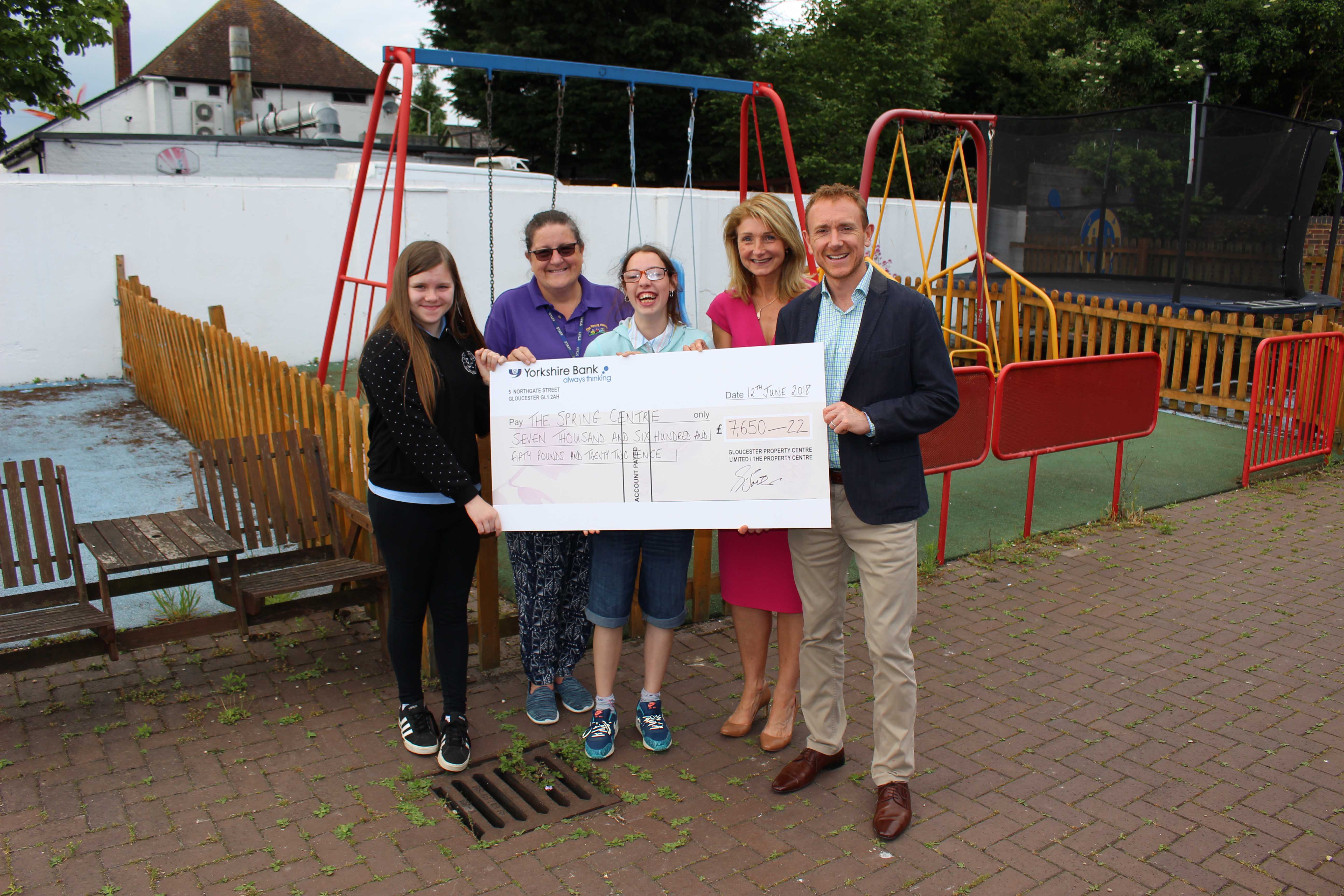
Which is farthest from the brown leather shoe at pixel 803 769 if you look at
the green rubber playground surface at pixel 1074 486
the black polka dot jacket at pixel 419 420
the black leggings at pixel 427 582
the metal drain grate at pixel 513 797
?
the green rubber playground surface at pixel 1074 486

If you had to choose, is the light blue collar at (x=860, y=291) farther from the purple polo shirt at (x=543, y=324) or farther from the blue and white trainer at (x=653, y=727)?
the blue and white trainer at (x=653, y=727)

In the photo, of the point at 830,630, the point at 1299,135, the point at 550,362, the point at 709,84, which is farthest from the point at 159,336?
the point at 1299,135

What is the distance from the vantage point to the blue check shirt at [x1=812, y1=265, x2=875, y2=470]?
3.23 meters

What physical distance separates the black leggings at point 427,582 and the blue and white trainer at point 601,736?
49cm

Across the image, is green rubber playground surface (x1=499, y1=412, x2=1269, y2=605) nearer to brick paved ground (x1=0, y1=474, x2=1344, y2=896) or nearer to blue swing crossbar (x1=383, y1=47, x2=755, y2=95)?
brick paved ground (x1=0, y1=474, x2=1344, y2=896)

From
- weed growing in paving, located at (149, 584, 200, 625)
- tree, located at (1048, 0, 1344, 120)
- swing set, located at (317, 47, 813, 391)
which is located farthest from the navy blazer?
tree, located at (1048, 0, 1344, 120)

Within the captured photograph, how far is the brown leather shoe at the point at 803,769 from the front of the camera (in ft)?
11.4

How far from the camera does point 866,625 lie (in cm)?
328

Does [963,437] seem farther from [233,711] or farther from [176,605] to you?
[176,605]

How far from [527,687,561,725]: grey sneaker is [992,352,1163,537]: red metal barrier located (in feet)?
10.9

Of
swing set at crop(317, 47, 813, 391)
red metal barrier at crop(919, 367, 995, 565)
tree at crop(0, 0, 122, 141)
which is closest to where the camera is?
red metal barrier at crop(919, 367, 995, 565)

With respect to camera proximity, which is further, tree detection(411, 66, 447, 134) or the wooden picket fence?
tree detection(411, 66, 447, 134)

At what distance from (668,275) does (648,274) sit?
90 millimetres

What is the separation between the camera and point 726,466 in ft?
11.4
